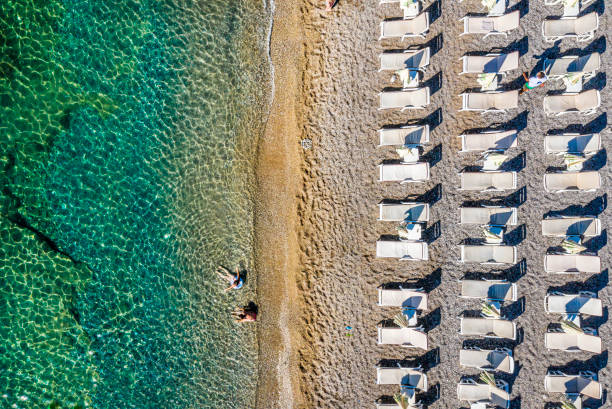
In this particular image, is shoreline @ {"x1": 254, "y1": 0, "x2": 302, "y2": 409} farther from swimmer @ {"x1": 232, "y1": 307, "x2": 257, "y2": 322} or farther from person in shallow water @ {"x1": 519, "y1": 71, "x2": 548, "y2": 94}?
person in shallow water @ {"x1": 519, "y1": 71, "x2": 548, "y2": 94}

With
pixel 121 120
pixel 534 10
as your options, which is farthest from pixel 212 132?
pixel 534 10

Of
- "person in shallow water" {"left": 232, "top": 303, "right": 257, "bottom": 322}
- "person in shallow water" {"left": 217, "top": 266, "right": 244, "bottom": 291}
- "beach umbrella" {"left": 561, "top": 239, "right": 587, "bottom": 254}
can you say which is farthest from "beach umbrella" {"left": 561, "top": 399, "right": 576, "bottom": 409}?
"person in shallow water" {"left": 217, "top": 266, "right": 244, "bottom": 291}

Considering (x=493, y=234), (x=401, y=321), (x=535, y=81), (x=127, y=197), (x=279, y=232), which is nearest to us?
(x=535, y=81)

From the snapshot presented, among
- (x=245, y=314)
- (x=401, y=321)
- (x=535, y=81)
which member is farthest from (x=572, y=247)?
(x=245, y=314)

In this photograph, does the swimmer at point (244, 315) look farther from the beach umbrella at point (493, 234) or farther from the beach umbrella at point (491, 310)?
the beach umbrella at point (493, 234)

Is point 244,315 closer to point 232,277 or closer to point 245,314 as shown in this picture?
point 245,314

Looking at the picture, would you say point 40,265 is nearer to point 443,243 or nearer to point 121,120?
point 121,120

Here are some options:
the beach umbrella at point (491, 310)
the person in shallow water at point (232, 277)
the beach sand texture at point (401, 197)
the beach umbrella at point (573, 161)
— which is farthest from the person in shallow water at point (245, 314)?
the beach umbrella at point (573, 161)
